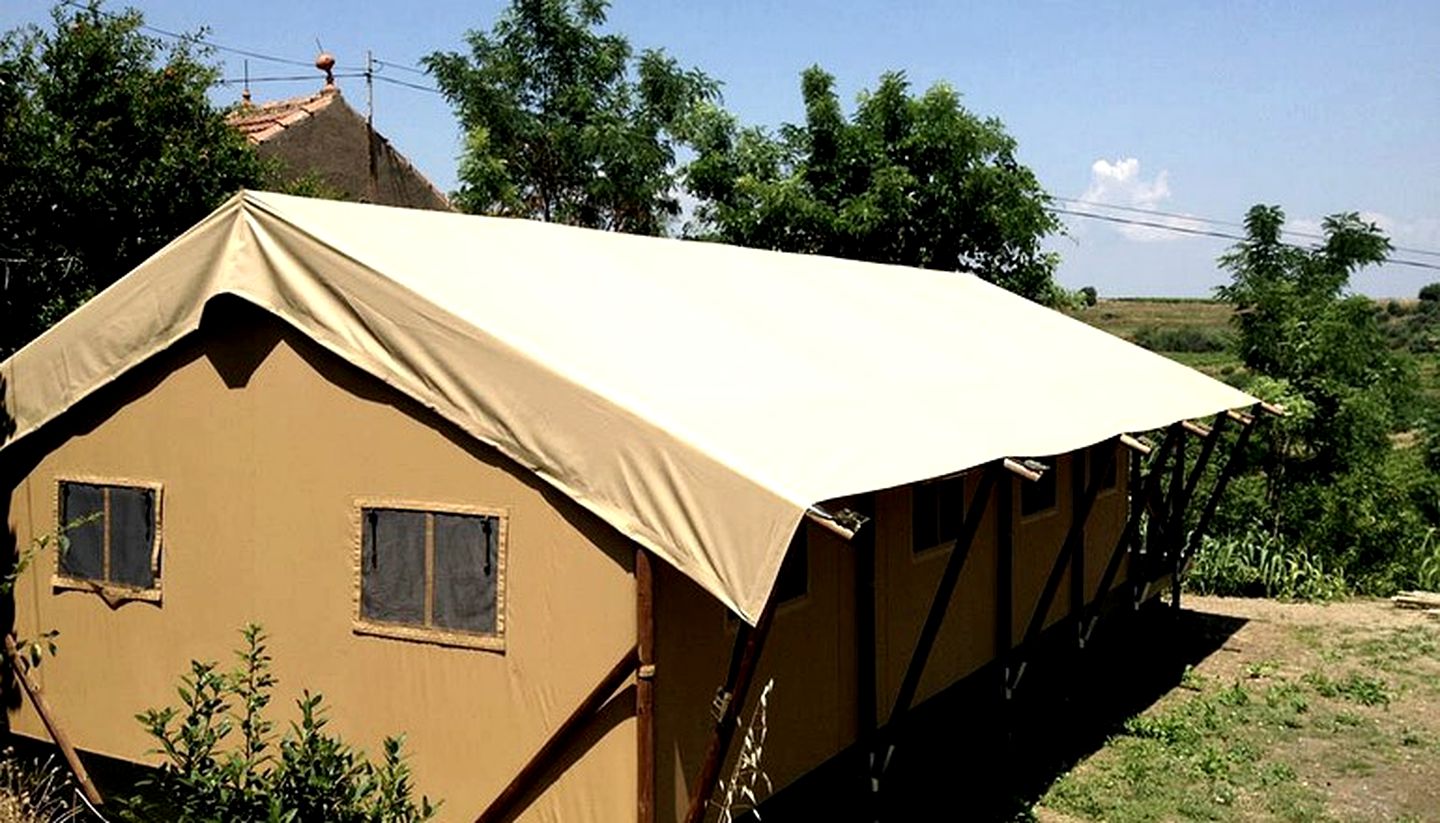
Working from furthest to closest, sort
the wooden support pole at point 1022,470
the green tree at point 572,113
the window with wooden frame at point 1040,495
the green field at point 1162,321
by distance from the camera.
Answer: the green field at point 1162,321 → the green tree at point 572,113 → the window with wooden frame at point 1040,495 → the wooden support pole at point 1022,470

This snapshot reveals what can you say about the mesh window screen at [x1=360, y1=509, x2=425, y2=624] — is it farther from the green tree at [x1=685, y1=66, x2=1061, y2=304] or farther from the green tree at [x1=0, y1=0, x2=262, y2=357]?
the green tree at [x1=685, y1=66, x2=1061, y2=304]

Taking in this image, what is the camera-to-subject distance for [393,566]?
6055mm

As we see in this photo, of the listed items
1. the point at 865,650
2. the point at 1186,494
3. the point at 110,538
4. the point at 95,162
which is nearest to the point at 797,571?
the point at 865,650

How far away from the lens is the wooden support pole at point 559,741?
5.36m

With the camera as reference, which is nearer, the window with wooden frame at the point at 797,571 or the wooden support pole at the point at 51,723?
the window with wooden frame at the point at 797,571

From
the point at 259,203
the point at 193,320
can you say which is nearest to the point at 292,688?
the point at 193,320

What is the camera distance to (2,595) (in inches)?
289

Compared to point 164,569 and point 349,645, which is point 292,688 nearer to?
point 349,645

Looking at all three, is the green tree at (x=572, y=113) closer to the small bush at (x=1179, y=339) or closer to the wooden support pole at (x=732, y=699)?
the wooden support pole at (x=732, y=699)

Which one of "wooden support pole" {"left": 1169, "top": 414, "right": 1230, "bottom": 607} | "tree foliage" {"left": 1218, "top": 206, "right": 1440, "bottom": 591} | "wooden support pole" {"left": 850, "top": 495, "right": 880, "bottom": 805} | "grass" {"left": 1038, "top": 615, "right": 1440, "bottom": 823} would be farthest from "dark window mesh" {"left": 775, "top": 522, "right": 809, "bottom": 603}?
"tree foliage" {"left": 1218, "top": 206, "right": 1440, "bottom": 591}

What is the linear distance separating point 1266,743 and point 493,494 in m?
7.03

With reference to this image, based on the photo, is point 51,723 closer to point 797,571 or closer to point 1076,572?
point 797,571

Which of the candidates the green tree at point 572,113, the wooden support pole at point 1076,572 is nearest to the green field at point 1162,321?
the green tree at point 572,113

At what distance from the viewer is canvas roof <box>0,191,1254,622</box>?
525 cm
